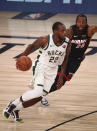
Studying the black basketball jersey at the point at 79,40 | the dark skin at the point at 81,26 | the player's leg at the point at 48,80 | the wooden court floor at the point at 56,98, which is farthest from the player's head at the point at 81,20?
the wooden court floor at the point at 56,98

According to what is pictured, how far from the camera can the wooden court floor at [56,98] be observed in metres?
5.74

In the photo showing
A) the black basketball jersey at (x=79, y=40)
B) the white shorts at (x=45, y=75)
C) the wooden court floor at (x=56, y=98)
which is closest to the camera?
the wooden court floor at (x=56, y=98)

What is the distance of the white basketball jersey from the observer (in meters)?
5.82

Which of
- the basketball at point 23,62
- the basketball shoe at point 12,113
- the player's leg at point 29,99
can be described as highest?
the basketball at point 23,62

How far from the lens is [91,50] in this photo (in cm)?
1039

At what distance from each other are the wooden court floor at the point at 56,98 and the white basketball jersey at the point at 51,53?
84 centimetres

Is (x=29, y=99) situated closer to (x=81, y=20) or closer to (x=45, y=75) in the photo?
(x=45, y=75)

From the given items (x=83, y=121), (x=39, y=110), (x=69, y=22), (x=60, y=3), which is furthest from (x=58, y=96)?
(x=60, y=3)

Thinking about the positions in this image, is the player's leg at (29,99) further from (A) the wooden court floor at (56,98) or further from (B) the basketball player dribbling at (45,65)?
(A) the wooden court floor at (56,98)

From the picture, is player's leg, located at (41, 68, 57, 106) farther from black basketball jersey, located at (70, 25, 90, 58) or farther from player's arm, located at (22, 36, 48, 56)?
black basketball jersey, located at (70, 25, 90, 58)

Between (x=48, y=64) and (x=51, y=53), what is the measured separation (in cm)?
19

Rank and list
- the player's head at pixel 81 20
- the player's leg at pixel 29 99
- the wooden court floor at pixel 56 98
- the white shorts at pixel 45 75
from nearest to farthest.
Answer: the player's leg at pixel 29 99
the wooden court floor at pixel 56 98
the white shorts at pixel 45 75
the player's head at pixel 81 20

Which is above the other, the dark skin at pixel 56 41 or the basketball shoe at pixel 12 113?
the dark skin at pixel 56 41

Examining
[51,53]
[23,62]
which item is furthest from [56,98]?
[23,62]
